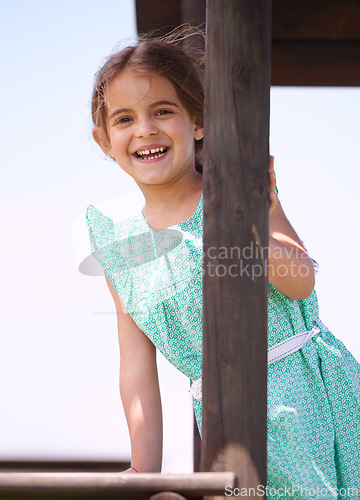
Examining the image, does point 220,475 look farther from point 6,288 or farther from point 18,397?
point 18,397

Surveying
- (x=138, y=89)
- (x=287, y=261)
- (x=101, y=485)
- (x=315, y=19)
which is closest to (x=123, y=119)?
(x=138, y=89)

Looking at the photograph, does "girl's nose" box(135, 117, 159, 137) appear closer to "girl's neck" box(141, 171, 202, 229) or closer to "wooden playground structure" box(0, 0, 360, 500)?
"girl's neck" box(141, 171, 202, 229)

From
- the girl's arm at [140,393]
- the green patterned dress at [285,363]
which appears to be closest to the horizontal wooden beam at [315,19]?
the green patterned dress at [285,363]

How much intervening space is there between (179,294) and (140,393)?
14.5 inches

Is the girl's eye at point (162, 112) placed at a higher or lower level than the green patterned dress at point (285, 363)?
higher

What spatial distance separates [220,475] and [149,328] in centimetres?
69

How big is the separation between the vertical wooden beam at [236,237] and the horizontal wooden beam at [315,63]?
2.58 m

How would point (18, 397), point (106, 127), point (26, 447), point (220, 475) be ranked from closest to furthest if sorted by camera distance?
point (220, 475) → point (106, 127) → point (26, 447) → point (18, 397)

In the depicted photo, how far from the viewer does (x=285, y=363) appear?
→ 2.01 metres

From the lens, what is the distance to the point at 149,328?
7.04 feet

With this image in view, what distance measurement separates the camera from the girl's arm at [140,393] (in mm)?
2168

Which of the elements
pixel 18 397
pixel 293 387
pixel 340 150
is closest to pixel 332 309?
pixel 340 150

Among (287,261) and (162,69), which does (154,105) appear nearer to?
(162,69)

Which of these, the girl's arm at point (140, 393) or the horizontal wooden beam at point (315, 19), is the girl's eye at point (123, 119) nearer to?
the girl's arm at point (140, 393)
